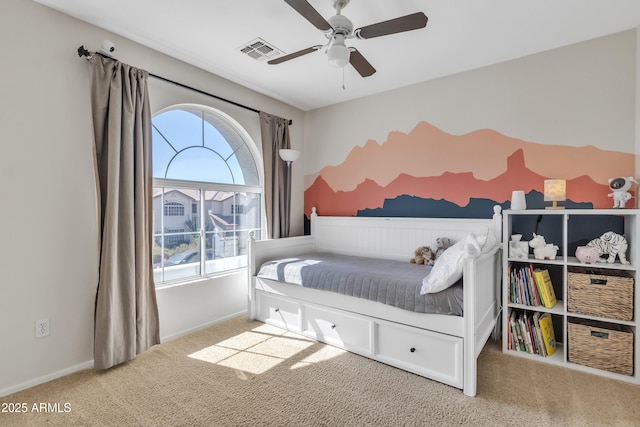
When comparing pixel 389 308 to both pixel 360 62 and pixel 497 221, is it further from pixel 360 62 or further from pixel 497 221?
pixel 360 62

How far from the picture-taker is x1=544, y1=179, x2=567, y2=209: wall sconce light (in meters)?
2.37

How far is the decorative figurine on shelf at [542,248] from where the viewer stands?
235 cm

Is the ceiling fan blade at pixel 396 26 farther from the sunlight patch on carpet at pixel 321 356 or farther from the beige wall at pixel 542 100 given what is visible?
the sunlight patch on carpet at pixel 321 356

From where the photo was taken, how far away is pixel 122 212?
229 centimetres

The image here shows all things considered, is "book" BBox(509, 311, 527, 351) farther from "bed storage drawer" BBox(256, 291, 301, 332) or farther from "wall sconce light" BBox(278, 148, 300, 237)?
"wall sconce light" BBox(278, 148, 300, 237)

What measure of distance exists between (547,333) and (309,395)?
1.88 m

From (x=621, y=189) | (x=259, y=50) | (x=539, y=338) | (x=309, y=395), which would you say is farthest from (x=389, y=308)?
(x=259, y=50)

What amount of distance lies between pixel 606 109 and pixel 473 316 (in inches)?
78.8

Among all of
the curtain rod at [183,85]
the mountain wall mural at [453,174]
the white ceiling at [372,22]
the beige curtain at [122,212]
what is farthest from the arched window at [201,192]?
the mountain wall mural at [453,174]

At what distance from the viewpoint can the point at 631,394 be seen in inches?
74.1

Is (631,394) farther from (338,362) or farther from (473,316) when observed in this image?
(338,362)

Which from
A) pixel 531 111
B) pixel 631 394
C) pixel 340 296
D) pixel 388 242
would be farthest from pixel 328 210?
pixel 631 394

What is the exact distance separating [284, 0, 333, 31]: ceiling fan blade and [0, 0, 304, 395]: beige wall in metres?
1.66

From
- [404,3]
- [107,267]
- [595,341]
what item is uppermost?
[404,3]
